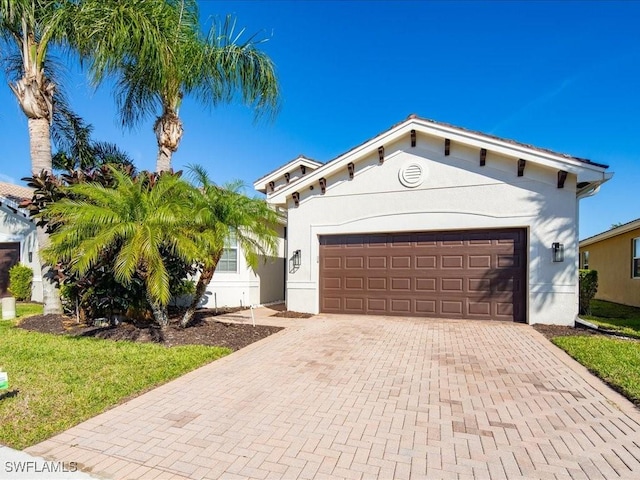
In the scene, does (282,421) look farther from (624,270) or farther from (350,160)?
(624,270)

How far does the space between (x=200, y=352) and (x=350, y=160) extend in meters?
7.24

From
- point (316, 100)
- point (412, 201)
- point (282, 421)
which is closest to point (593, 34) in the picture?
point (412, 201)

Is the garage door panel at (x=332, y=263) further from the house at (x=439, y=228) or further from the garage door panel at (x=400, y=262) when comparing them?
the garage door panel at (x=400, y=262)

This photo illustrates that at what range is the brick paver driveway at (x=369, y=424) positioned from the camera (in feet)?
10.2

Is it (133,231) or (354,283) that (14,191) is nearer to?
(133,231)

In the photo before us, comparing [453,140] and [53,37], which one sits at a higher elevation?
[53,37]

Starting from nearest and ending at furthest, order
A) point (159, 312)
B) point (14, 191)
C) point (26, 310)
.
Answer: point (159, 312) < point (26, 310) < point (14, 191)

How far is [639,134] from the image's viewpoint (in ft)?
48.7

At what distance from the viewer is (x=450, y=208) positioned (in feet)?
33.3

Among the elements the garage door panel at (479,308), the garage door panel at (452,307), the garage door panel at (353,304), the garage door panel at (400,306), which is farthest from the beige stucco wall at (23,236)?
the garage door panel at (479,308)

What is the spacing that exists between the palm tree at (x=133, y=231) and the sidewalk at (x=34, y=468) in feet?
12.7

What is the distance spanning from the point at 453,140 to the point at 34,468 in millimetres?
10657

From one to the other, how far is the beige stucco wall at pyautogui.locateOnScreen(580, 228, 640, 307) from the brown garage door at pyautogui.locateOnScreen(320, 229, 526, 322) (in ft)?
25.8

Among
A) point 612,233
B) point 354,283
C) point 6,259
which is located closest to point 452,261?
point 354,283
